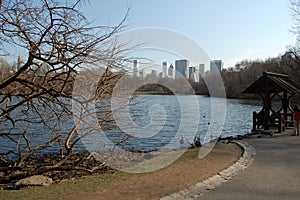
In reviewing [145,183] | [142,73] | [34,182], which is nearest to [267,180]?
[145,183]

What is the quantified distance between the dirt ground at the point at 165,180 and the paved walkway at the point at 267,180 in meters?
0.68

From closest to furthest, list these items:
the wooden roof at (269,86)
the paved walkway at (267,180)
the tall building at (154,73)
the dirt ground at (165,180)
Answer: the paved walkway at (267,180), the dirt ground at (165,180), the tall building at (154,73), the wooden roof at (269,86)

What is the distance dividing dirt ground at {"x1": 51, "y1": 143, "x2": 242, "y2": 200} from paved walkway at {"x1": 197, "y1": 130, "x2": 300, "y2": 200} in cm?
68

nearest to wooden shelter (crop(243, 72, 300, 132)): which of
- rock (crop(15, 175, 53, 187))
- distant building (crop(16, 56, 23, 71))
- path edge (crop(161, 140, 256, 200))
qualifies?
path edge (crop(161, 140, 256, 200))

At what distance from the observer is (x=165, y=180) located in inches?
270

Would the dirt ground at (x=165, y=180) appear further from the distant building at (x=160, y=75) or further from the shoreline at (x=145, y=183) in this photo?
the distant building at (x=160, y=75)

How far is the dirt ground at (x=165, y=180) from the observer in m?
5.80

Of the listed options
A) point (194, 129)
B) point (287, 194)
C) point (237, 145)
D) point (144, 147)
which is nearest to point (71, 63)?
point (287, 194)

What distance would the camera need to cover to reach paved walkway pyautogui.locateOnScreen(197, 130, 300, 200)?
568cm

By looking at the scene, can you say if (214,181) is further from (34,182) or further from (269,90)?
(269,90)

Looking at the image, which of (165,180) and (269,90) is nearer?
(165,180)

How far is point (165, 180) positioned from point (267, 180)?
2.28m

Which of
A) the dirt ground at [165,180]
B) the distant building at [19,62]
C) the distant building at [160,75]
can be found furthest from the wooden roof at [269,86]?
the distant building at [19,62]

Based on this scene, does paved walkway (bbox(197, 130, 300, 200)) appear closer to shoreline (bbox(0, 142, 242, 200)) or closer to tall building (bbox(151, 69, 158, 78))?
shoreline (bbox(0, 142, 242, 200))
